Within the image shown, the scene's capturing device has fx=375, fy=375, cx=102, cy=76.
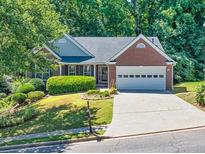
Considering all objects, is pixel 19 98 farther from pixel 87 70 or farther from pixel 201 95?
pixel 201 95

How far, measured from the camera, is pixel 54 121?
2298 centimetres

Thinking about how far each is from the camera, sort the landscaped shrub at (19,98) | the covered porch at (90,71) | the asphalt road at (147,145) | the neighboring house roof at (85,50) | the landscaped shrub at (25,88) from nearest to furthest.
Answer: the asphalt road at (147,145) < the landscaped shrub at (19,98) < the landscaped shrub at (25,88) < the neighboring house roof at (85,50) < the covered porch at (90,71)

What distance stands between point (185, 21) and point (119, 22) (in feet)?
31.8

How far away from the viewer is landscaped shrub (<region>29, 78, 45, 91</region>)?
36.6 m

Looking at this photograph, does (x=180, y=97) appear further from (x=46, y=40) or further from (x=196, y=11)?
(x=196, y=11)

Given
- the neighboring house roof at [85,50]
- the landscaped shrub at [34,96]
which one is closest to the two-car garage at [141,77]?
the neighboring house roof at [85,50]

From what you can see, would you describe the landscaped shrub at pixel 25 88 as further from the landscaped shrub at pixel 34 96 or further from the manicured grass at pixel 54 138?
the manicured grass at pixel 54 138

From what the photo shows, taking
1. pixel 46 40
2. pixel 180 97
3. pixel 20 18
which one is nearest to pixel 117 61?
pixel 180 97

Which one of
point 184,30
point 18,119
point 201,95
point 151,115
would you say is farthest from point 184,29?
point 18,119

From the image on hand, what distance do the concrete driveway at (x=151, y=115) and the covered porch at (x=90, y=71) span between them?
29.9 feet

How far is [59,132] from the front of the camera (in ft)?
65.2

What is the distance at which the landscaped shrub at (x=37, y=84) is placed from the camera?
36.6 m

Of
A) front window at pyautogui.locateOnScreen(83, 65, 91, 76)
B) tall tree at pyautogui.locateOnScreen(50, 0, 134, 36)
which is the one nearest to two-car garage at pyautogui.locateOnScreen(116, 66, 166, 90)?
front window at pyautogui.locateOnScreen(83, 65, 91, 76)

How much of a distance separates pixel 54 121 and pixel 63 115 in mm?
1696
